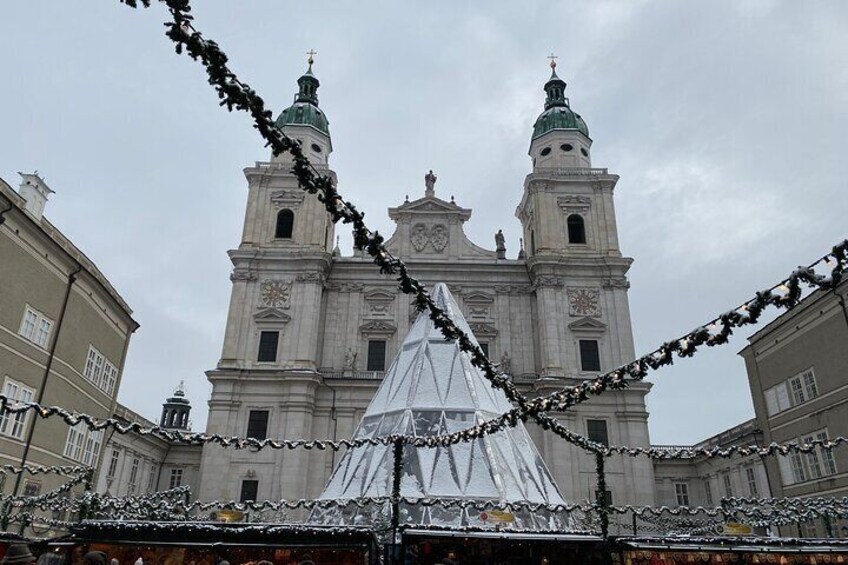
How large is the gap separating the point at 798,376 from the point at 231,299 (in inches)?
1230

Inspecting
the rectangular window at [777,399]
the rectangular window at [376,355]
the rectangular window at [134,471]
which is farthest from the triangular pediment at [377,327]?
the rectangular window at [777,399]

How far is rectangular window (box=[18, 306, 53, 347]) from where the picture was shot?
21.3 m

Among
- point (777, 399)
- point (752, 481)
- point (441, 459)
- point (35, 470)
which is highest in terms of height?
point (777, 399)

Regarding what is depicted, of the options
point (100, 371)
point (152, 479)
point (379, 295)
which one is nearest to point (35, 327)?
point (100, 371)

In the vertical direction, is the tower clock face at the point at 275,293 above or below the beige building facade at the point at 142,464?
above

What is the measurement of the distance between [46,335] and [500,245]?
89.9 feet

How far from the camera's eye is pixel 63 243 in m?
23.8

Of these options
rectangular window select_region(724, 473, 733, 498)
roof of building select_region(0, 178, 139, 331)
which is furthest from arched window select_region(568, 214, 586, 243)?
roof of building select_region(0, 178, 139, 331)

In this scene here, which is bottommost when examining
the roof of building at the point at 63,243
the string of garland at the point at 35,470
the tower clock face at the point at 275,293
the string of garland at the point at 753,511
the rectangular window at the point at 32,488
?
the string of garland at the point at 753,511

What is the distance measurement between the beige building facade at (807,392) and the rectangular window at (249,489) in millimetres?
26052

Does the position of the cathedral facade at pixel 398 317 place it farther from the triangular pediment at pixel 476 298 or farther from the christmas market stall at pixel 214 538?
the christmas market stall at pixel 214 538

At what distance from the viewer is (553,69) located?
47281mm

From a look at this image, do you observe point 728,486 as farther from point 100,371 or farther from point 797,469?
point 100,371

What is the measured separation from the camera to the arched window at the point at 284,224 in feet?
122
